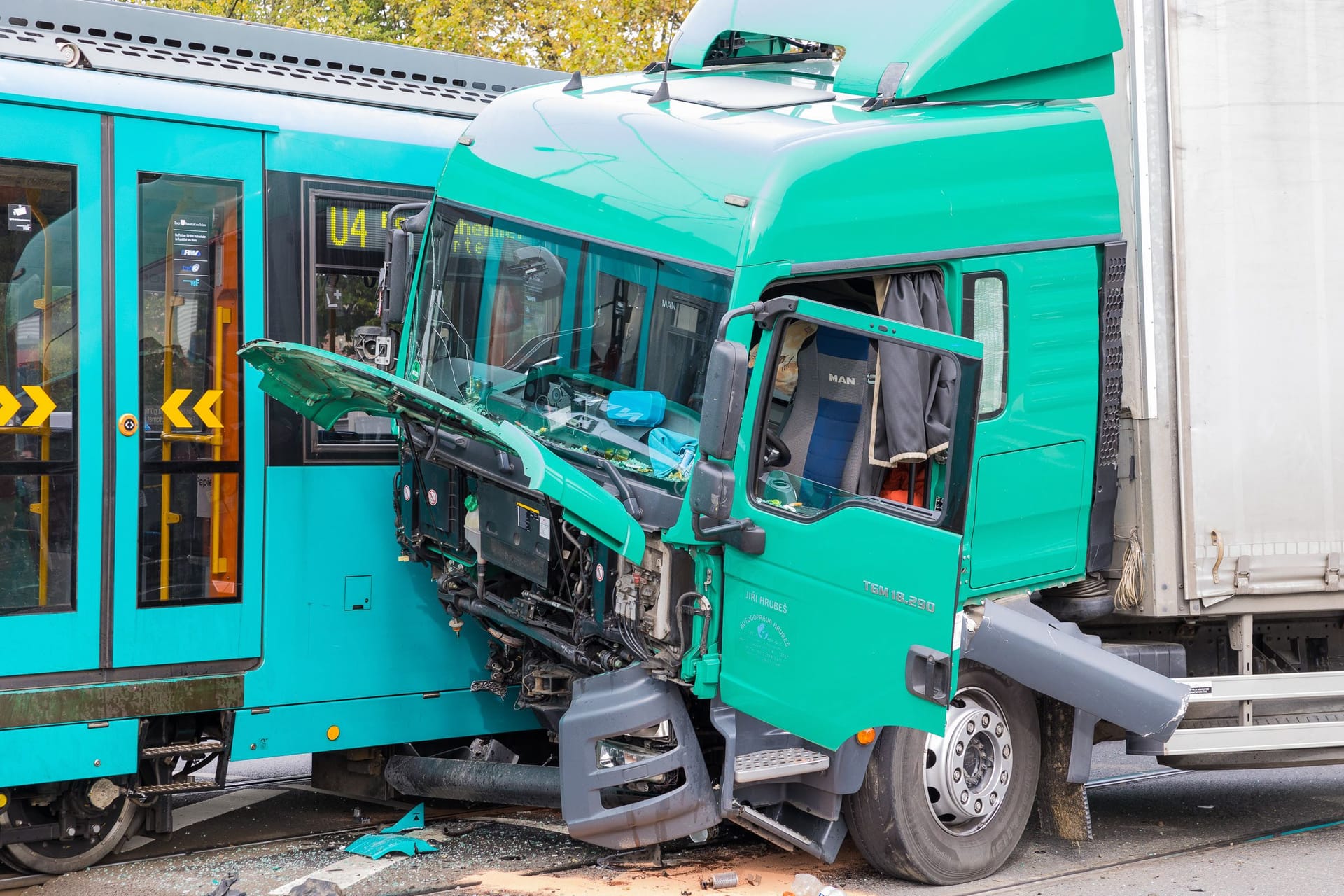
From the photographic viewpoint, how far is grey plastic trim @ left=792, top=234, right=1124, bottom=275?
536cm

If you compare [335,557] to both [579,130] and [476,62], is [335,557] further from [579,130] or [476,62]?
[476,62]

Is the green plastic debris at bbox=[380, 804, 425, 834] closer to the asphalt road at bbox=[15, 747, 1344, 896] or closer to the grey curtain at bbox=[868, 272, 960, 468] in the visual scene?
the asphalt road at bbox=[15, 747, 1344, 896]

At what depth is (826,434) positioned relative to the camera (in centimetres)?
549

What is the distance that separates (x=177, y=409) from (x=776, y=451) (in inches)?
109

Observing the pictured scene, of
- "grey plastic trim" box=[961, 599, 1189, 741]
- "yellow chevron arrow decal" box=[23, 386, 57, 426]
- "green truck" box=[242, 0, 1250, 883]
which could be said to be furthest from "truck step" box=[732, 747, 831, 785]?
"yellow chevron arrow decal" box=[23, 386, 57, 426]

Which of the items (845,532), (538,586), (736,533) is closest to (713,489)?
(736,533)

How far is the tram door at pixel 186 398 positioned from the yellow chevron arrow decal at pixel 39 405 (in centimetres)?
26

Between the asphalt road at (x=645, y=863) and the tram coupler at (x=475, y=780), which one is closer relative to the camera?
the asphalt road at (x=645, y=863)

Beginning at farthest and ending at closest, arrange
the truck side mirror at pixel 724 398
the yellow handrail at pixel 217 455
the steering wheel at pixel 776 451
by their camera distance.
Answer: the yellow handrail at pixel 217 455 < the steering wheel at pixel 776 451 < the truck side mirror at pixel 724 398

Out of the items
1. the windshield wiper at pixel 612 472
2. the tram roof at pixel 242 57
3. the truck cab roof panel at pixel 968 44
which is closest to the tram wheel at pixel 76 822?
the windshield wiper at pixel 612 472

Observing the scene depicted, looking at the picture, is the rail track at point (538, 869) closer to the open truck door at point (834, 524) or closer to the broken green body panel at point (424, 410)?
the open truck door at point (834, 524)

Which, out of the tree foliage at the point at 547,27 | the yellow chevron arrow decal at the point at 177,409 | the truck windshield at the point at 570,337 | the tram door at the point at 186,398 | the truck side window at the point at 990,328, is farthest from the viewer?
the tree foliage at the point at 547,27

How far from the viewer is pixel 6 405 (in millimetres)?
5820

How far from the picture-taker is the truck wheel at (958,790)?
6020 mm
